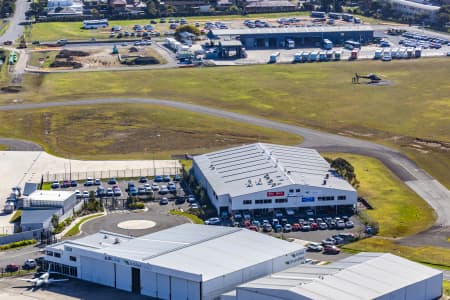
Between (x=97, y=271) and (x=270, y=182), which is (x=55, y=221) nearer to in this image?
(x=97, y=271)

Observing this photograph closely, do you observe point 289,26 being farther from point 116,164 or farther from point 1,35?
point 116,164

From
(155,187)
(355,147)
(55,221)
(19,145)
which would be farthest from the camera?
(19,145)

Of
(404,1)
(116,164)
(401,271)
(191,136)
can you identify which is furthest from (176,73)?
(401,271)

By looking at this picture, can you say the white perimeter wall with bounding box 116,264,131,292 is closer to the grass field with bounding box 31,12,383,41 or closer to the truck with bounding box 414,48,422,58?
the truck with bounding box 414,48,422,58

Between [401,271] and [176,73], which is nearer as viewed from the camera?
[401,271]

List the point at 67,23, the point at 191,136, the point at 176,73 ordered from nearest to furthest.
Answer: the point at 191,136 < the point at 176,73 < the point at 67,23

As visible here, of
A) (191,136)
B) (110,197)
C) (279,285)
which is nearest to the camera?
(279,285)

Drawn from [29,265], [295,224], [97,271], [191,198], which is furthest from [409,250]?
[29,265]
